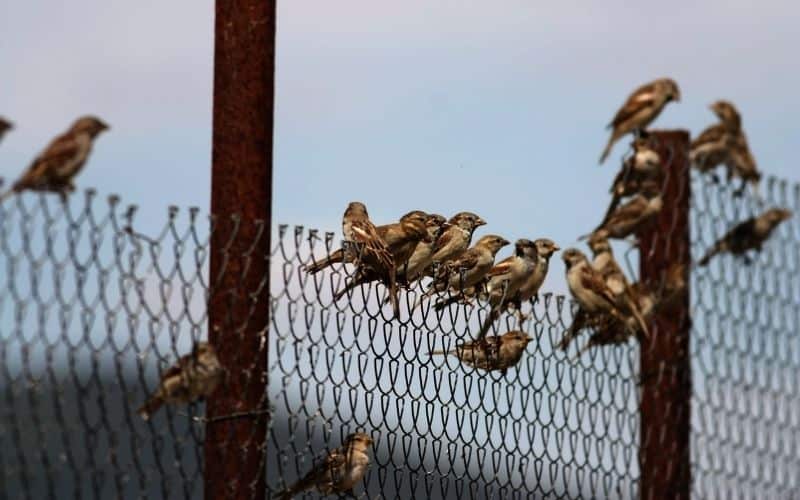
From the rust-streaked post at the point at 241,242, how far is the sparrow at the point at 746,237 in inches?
99.0

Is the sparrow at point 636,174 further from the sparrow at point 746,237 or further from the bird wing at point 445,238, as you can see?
the bird wing at point 445,238

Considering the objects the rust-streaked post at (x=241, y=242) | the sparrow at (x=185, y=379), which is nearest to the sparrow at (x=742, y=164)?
the rust-streaked post at (x=241, y=242)

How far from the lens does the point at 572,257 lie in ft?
28.7

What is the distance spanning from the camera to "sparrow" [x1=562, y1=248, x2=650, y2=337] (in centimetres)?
852

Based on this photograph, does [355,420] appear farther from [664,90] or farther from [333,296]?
[664,90]

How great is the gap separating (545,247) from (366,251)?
1250 mm

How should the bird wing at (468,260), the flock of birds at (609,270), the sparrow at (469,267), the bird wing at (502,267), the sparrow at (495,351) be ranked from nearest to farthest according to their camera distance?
the flock of birds at (609,270)
the sparrow at (495,351)
the sparrow at (469,267)
the bird wing at (502,267)
the bird wing at (468,260)

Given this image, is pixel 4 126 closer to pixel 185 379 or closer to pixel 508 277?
pixel 185 379

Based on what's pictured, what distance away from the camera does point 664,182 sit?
873 centimetres

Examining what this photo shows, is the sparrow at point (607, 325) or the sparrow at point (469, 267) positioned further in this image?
the sparrow at point (469, 267)

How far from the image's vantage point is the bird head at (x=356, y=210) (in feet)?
32.2

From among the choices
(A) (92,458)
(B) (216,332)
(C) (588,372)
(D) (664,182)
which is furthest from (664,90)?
(A) (92,458)

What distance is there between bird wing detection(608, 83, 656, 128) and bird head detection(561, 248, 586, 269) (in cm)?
59

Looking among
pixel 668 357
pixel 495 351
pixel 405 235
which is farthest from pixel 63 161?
pixel 405 235
